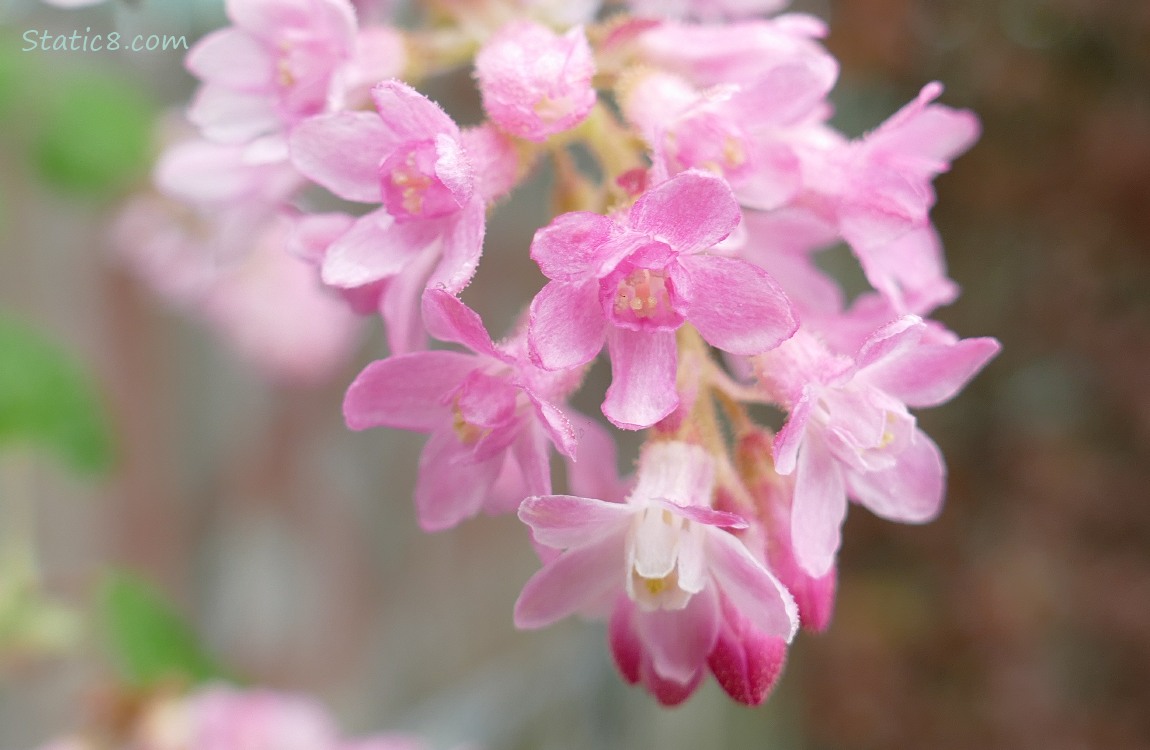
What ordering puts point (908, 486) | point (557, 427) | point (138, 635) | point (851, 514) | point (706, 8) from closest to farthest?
point (557, 427)
point (908, 486)
point (706, 8)
point (138, 635)
point (851, 514)

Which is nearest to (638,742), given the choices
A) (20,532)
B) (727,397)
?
(20,532)

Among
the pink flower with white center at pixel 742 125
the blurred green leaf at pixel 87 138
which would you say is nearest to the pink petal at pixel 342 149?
the pink flower with white center at pixel 742 125

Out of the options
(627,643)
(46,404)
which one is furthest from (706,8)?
(46,404)

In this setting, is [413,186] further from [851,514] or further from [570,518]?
[851,514]

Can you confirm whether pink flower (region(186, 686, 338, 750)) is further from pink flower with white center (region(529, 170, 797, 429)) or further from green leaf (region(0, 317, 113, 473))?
pink flower with white center (region(529, 170, 797, 429))

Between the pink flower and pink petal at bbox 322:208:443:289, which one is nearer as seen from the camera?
pink petal at bbox 322:208:443:289

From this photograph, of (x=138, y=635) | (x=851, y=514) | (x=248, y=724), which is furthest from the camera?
(x=851, y=514)

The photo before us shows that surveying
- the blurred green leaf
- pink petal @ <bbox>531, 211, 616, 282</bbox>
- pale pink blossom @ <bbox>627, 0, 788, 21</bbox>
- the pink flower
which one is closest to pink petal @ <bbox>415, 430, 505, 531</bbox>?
pink petal @ <bbox>531, 211, 616, 282</bbox>
